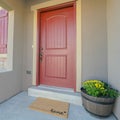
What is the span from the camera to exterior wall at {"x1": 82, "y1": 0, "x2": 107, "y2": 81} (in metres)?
2.02

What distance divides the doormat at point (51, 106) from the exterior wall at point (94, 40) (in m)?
0.69

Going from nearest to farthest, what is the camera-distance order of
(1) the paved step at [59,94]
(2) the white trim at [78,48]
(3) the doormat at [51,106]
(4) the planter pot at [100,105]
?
(4) the planter pot at [100,105] < (3) the doormat at [51,106] < (1) the paved step at [59,94] < (2) the white trim at [78,48]

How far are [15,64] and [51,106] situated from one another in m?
1.26

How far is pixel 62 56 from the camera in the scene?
2432 millimetres

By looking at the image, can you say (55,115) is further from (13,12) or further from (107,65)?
(13,12)

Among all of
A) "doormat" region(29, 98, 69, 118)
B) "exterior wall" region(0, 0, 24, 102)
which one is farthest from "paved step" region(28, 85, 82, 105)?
"exterior wall" region(0, 0, 24, 102)

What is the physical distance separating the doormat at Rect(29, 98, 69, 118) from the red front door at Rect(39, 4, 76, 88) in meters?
0.49

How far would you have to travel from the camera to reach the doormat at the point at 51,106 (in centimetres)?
169

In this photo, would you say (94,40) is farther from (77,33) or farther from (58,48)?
(58,48)

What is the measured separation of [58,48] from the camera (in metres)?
2.46

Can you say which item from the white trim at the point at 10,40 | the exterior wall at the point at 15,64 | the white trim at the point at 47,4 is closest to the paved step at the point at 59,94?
the exterior wall at the point at 15,64

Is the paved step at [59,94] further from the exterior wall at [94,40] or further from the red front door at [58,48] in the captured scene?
the exterior wall at [94,40]

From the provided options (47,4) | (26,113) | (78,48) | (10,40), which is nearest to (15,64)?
(10,40)

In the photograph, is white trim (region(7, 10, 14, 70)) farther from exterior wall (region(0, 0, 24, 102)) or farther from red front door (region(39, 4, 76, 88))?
red front door (region(39, 4, 76, 88))
